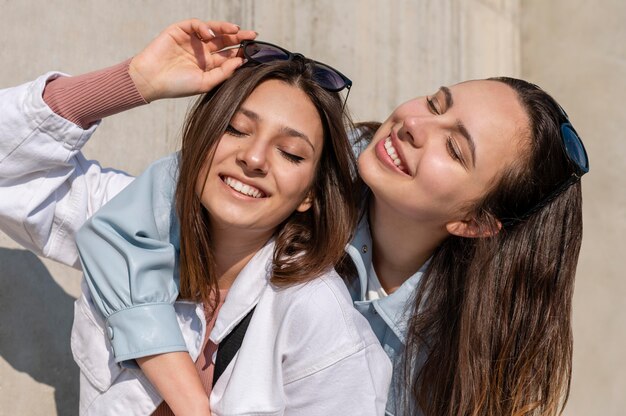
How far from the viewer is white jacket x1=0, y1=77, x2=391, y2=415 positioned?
191 centimetres

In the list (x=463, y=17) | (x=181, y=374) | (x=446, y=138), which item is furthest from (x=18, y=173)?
(x=463, y=17)

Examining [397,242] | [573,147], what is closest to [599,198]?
[573,147]

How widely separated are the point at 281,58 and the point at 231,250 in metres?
0.55

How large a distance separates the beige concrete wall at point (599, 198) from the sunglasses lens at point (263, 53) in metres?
3.10

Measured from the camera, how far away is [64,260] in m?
2.14

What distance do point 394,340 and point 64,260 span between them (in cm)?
98

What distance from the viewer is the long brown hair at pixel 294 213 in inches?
78.4

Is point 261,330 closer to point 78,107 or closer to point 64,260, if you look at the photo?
point 64,260

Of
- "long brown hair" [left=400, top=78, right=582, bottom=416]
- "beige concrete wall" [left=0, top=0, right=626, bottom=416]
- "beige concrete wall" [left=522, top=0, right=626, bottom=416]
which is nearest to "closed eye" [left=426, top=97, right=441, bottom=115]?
"long brown hair" [left=400, top=78, right=582, bottom=416]

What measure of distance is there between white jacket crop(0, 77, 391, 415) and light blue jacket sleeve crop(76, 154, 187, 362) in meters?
0.12

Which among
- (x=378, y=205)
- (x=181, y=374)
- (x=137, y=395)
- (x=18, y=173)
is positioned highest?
(x=18, y=173)

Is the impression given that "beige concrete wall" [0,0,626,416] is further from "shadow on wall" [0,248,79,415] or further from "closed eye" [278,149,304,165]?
"closed eye" [278,149,304,165]

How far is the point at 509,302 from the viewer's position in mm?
2180

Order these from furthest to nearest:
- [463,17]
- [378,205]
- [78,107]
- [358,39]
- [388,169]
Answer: [463,17] < [358,39] < [378,205] < [388,169] < [78,107]
